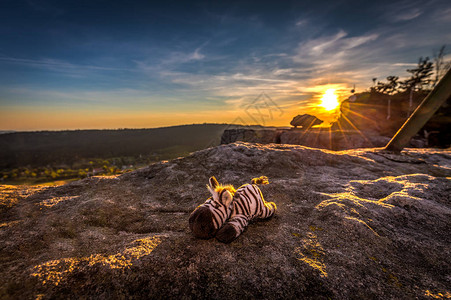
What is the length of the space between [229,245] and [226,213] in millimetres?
411

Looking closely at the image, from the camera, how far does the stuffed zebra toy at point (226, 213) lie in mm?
2379

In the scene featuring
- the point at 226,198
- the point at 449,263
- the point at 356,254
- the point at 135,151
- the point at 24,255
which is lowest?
the point at 135,151

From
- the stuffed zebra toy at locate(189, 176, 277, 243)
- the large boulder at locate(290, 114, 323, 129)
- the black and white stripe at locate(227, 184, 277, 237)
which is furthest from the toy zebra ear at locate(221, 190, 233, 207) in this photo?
the large boulder at locate(290, 114, 323, 129)

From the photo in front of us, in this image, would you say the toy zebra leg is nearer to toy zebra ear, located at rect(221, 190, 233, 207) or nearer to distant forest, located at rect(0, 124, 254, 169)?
toy zebra ear, located at rect(221, 190, 233, 207)

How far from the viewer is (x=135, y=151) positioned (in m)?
55.7

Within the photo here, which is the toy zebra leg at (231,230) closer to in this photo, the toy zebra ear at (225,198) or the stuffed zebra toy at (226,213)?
the stuffed zebra toy at (226,213)

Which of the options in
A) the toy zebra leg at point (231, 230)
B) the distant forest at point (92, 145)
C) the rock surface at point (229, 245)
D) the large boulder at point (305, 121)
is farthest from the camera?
the distant forest at point (92, 145)

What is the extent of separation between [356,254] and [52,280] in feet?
11.2

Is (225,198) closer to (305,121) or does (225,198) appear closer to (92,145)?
(305,121)

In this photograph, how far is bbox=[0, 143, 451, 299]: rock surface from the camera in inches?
69.7

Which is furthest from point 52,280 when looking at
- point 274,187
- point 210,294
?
point 274,187

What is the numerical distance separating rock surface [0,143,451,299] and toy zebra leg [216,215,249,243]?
0.11 m

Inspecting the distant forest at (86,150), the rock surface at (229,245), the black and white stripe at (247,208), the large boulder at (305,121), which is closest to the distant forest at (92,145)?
the distant forest at (86,150)

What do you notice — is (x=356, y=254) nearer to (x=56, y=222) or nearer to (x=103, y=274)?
(x=103, y=274)
